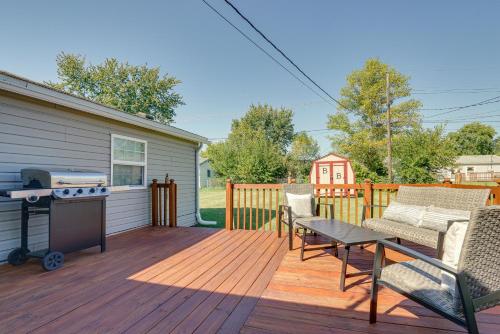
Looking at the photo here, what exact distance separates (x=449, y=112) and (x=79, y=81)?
97.2 feet

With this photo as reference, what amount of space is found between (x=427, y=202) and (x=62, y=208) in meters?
4.78

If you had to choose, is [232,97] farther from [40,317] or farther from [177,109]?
[40,317]

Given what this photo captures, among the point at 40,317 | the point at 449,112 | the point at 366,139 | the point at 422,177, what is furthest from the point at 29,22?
the point at 449,112

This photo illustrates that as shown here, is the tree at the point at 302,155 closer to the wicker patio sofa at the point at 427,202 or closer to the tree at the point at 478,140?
the wicker patio sofa at the point at 427,202

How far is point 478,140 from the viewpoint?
39.9 m

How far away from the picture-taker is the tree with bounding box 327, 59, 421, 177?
18078mm

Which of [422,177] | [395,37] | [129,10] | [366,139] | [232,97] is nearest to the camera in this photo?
[129,10]

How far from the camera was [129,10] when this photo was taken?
7.43 meters

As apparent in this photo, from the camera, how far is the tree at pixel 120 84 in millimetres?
21250

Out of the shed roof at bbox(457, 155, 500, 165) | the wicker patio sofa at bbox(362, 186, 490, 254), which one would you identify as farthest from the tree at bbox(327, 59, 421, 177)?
the shed roof at bbox(457, 155, 500, 165)

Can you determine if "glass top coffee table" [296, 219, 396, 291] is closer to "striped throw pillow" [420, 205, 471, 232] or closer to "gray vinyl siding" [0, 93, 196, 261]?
"striped throw pillow" [420, 205, 471, 232]

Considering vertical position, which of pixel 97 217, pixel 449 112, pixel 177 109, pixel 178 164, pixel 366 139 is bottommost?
pixel 97 217

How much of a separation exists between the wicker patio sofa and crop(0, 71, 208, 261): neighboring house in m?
4.30

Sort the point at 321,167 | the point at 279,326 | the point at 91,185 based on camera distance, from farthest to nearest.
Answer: the point at 321,167
the point at 91,185
the point at 279,326
